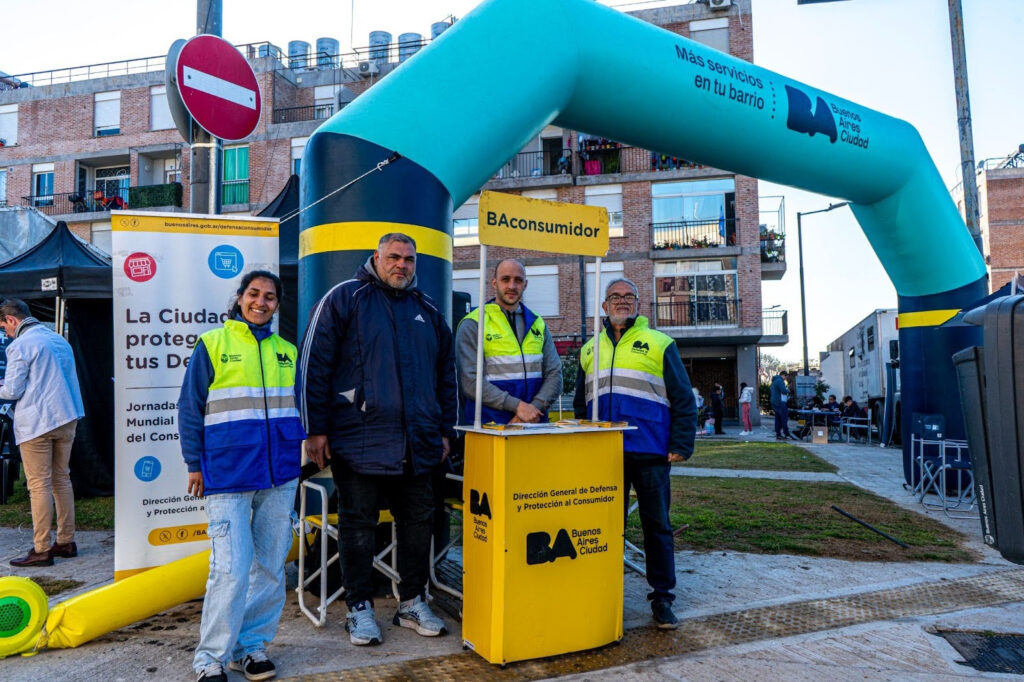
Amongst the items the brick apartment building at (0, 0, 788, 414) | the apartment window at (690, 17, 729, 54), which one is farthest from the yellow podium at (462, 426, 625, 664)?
the apartment window at (690, 17, 729, 54)

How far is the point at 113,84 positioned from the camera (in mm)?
32344

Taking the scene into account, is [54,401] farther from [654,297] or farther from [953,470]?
[654,297]

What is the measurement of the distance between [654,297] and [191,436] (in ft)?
85.3

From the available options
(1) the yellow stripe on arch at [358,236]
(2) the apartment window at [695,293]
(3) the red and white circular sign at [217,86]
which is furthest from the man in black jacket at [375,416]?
(2) the apartment window at [695,293]

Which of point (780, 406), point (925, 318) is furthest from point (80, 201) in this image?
point (925, 318)

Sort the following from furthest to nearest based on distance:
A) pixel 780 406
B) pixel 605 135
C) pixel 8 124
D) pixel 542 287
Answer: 1. pixel 8 124
2. pixel 542 287
3. pixel 780 406
4. pixel 605 135

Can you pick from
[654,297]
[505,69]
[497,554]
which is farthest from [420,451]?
[654,297]

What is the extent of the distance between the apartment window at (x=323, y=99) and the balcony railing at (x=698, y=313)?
53.7 ft

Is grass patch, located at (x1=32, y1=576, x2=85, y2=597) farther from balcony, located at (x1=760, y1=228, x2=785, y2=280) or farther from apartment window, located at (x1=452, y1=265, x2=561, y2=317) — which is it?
balcony, located at (x1=760, y1=228, x2=785, y2=280)

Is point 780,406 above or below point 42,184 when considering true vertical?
below

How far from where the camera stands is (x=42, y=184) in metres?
33.4

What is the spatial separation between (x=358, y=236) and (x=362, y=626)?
91.0 inches

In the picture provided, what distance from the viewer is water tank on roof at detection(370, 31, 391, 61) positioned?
32.8 m

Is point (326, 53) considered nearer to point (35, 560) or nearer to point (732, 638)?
point (35, 560)
